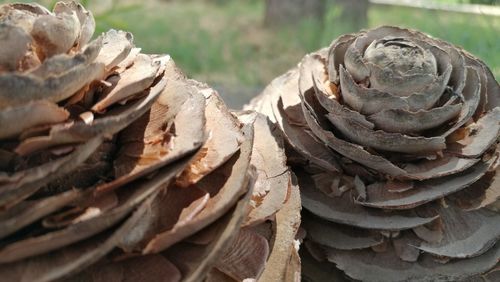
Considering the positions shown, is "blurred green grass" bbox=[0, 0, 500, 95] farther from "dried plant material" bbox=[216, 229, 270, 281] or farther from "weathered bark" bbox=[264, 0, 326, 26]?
"dried plant material" bbox=[216, 229, 270, 281]

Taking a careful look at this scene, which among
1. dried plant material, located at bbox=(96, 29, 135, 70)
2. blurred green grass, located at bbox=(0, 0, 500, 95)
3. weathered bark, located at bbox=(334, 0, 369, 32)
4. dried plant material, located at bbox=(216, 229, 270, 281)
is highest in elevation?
dried plant material, located at bbox=(96, 29, 135, 70)

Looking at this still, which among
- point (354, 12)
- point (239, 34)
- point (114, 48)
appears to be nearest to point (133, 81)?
point (114, 48)

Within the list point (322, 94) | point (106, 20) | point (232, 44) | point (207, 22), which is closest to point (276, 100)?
point (322, 94)

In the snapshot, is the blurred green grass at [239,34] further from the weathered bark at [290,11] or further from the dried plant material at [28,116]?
the dried plant material at [28,116]

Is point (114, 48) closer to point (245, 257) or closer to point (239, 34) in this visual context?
point (245, 257)

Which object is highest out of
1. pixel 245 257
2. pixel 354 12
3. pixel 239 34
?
pixel 245 257

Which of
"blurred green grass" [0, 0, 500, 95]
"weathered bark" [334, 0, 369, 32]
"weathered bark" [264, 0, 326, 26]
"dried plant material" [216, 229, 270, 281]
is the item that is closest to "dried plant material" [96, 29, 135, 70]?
"dried plant material" [216, 229, 270, 281]
